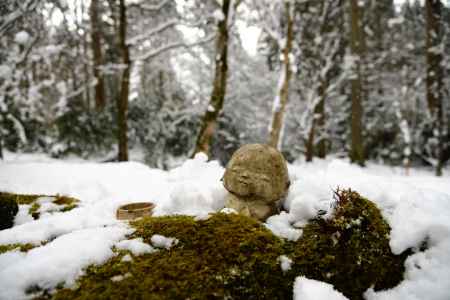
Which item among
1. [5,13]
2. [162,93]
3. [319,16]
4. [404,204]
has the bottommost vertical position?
[404,204]

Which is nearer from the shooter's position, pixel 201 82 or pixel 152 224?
pixel 152 224

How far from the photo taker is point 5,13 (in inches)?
251

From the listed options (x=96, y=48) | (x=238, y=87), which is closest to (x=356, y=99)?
(x=238, y=87)

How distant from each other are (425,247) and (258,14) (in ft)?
28.1

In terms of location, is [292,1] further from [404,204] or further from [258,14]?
[404,204]

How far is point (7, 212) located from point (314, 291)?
2906mm

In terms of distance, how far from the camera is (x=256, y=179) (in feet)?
8.17

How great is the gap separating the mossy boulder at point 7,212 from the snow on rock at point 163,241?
1947 millimetres

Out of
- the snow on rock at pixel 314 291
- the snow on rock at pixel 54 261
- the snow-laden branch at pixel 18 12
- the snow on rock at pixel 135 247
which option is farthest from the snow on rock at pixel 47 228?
the snow-laden branch at pixel 18 12

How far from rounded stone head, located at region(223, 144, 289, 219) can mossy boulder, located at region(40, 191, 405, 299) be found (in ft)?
1.13

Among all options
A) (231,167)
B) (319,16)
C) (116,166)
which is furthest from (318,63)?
(231,167)

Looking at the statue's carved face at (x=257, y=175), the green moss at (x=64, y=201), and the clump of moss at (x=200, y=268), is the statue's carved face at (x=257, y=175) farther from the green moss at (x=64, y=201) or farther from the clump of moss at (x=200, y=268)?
the green moss at (x=64, y=201)

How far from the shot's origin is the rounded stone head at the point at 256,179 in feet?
8.20

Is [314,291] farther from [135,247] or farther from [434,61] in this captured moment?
[434,61]
